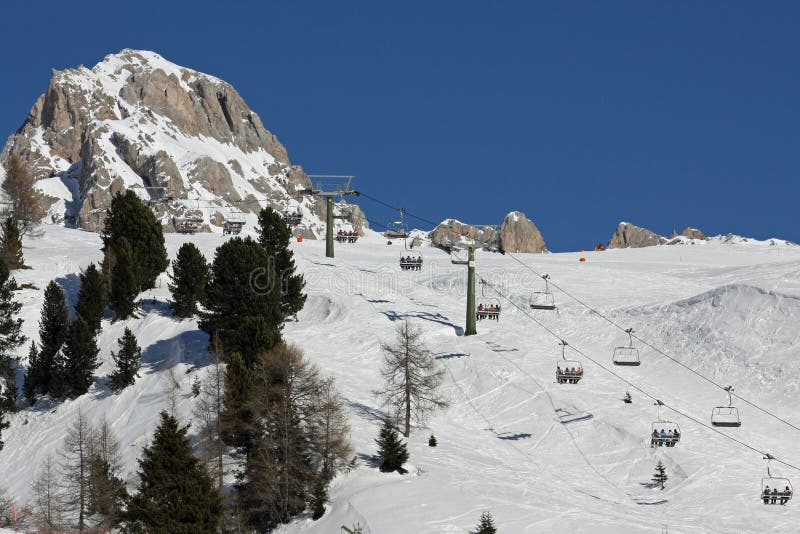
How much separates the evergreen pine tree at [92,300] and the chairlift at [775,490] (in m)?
53.2

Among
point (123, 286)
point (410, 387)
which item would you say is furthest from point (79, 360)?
point (410, 387)

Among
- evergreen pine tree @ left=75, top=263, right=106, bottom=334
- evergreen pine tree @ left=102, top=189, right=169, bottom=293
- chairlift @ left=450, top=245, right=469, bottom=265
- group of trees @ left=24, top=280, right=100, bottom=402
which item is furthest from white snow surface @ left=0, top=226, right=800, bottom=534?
chairlift @ left=450, top=245, right=469, bottom=265

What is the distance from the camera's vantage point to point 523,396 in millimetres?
81062

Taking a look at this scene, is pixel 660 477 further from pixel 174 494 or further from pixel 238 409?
pixel 174 494

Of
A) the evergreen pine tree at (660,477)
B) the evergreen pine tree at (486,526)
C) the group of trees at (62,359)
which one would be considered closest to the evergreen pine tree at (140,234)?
the group of trees at (62,359)

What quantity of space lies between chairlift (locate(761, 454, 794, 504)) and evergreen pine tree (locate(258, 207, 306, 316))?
1606 inches

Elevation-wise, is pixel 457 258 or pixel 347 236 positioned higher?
pixel 347 236

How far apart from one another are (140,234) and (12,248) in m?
13.5

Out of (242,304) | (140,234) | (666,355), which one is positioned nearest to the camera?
(242,304)

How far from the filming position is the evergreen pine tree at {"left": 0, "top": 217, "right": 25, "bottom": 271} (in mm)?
102625

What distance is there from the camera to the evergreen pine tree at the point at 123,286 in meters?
91.1

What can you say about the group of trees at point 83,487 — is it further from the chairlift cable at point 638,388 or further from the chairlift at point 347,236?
the chairlift at point 347,236

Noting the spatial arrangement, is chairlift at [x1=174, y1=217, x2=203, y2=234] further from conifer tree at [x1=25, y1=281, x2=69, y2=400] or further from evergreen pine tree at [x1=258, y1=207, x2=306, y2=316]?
conifer tree at [x1=25, y1=281, x2=69, y2=400]

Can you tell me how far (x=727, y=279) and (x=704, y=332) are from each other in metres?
28.9
